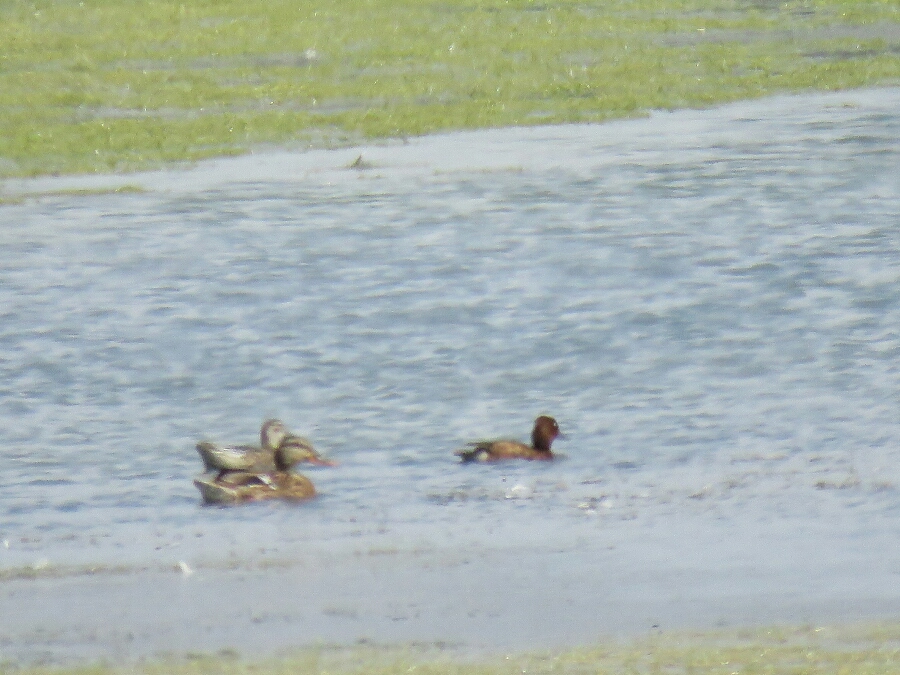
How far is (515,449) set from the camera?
12375 mm

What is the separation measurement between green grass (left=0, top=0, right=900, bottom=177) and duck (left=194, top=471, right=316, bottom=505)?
12947mm

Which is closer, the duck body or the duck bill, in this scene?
the duck body

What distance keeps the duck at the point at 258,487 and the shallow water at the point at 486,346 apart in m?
0.14

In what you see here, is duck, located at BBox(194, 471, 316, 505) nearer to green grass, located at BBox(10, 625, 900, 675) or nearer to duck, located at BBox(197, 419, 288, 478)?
duck, located at BBox(197, 419, 288, 478)

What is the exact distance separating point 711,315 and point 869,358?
2034 mm

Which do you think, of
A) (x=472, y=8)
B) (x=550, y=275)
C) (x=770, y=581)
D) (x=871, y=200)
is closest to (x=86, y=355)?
(x=550, y=275)

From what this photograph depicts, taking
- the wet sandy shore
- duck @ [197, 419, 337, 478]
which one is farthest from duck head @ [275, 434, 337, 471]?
the wet sandy shore

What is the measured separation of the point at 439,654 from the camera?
827 centimetres

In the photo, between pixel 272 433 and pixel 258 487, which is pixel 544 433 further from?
pixel 258 487

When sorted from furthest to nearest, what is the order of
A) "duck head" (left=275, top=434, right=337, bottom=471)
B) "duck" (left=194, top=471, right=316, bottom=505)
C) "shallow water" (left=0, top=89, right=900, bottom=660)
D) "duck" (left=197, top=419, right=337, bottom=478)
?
"duck" (left=197, top=419, right=337, bottom=478)
"duck head" (left=275, top=434, right=337, bottom=471)
"duck" (left=194, top=471, right=316, bottom=505)
"shallow water" (left=0, top=89, right=900, bottom=660)

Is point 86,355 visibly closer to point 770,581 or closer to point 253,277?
point 253,277

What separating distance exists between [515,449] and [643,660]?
182 inches

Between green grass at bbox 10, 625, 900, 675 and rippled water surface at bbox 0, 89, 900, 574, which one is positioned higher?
rippled water surface at bbox 0, 89, 900, 574

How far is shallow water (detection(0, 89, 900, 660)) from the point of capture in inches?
432
